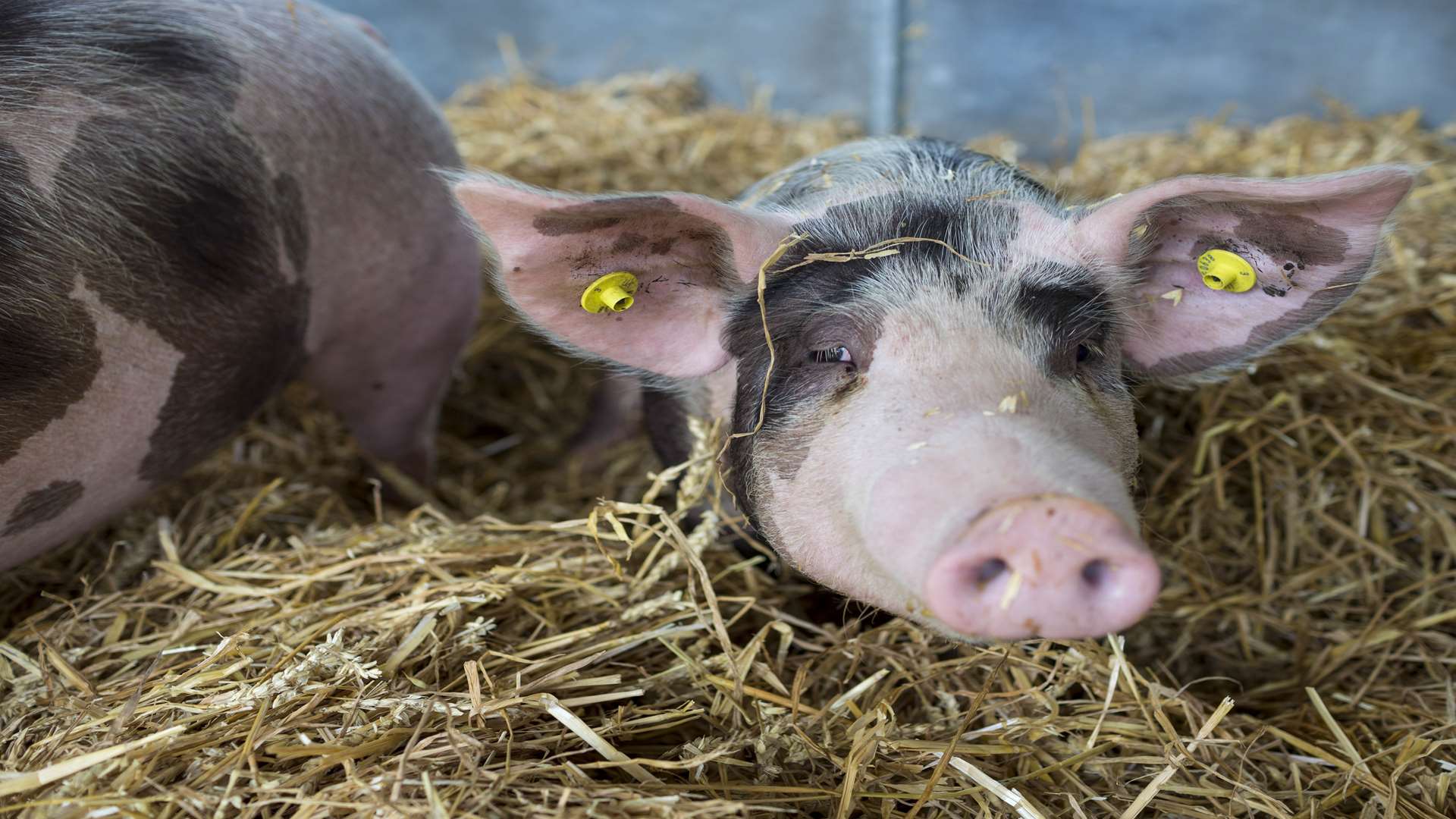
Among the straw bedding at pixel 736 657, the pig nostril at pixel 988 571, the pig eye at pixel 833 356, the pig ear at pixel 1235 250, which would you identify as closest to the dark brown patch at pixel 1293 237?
the pig ear at pixel 1235 250

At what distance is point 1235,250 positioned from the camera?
179 centimetres

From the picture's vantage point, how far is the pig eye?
1.63 metres

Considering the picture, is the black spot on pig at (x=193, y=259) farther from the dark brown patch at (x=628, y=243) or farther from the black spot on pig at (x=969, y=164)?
the black spot on pig at (x=969, y=164)

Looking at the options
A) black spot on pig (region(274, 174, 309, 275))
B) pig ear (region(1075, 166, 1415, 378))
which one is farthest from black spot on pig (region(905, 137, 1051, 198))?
black spot on pig (region(274, 174, 309, 275))

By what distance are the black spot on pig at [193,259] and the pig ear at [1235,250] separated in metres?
1.66

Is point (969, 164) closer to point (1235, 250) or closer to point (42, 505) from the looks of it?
point (1235, 250)

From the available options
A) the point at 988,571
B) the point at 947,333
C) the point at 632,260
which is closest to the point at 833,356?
the point at 947,333

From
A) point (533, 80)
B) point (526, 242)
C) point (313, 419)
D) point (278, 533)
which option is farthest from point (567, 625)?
point (533, 80)

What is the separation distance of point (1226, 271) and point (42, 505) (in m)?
2.27

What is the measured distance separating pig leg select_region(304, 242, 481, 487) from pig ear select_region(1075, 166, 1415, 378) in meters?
1.72

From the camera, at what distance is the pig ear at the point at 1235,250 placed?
1.54 metres

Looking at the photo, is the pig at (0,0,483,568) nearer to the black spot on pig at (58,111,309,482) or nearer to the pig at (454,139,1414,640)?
the black spot on pig at (58,111,309,482)

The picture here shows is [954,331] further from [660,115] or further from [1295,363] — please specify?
[660,115]

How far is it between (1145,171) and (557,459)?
2.71 metres
